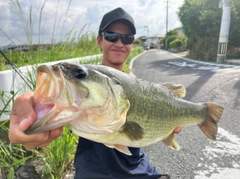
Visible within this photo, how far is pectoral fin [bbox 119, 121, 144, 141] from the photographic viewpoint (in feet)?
4.63

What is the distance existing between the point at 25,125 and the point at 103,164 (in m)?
1.07

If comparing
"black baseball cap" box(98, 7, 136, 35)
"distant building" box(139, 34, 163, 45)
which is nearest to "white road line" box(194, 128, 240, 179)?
"black baseball cap" box(98, 7, 136, 35)

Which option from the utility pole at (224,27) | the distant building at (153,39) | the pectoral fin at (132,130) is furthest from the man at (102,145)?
the distant building at (153,39)

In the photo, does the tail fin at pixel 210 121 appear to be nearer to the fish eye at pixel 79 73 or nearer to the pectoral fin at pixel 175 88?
the pectoral fin at pixel 175 88

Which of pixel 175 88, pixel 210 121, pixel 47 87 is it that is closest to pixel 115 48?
pixel 175 88

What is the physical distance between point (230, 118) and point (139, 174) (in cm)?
345

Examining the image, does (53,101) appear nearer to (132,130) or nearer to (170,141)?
(132,130)

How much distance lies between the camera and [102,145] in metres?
1.98

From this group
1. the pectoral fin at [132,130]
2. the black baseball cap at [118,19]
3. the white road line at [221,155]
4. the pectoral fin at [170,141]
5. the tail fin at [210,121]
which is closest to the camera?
the pectoral fin at [132,130]

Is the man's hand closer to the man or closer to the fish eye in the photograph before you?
the man

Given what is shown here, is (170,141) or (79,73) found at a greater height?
(79,73)

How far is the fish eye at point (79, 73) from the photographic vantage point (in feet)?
3.80

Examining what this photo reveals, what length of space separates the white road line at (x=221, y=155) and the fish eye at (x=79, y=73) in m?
2.28

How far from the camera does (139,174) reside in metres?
2.02
